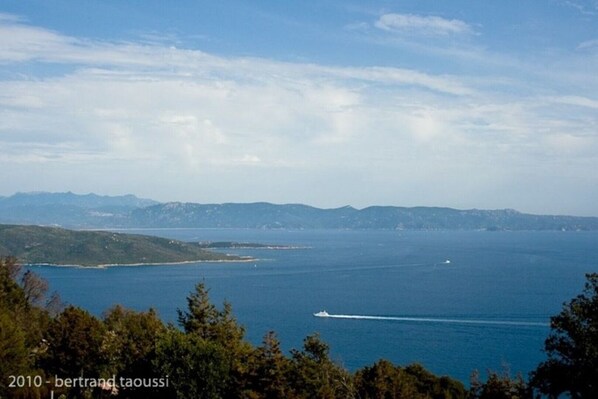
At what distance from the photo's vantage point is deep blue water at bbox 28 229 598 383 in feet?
152

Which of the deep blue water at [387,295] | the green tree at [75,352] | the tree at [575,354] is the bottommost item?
the deep blue water at [387,295]

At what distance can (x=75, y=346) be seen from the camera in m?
19.4

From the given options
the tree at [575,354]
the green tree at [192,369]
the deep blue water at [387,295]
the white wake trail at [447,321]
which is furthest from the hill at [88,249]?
the tree at [575,354]

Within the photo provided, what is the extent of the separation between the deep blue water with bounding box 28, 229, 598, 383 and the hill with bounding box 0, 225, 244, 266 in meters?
9.63

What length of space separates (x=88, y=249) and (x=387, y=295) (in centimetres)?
7876

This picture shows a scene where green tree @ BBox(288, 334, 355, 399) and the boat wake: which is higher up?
green tree @ BBox(288, 334, 355, 399)

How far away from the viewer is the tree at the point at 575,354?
12.2m

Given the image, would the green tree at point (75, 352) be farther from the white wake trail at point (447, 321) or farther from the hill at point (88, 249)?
the hill at point (88, 249)

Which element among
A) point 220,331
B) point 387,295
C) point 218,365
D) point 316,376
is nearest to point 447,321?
point 387,295

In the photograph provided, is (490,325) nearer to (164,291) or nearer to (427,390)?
(427,390)

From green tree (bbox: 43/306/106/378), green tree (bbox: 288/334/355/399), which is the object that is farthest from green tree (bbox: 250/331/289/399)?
green tree (bbox: 43/306/106/378)

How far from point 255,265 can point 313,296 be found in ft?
143

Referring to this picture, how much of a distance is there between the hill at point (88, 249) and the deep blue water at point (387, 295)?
9.63 metres

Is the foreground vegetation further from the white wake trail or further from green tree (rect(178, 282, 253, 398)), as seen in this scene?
the white wake trail
